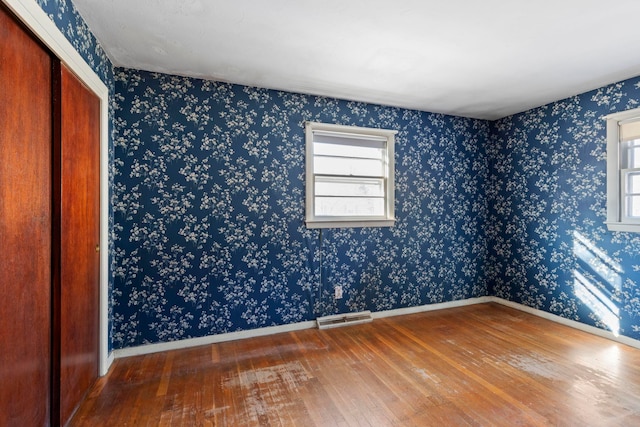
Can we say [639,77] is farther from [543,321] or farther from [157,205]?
[157,205]

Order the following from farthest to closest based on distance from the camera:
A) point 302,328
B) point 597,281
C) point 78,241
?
point 302,328, point 597,281, point 78,241

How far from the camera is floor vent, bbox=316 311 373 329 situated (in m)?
3.42

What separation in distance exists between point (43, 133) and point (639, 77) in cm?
477

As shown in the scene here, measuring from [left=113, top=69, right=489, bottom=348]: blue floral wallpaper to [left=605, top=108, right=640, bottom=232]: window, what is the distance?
164 cm

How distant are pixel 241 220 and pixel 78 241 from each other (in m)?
1.39

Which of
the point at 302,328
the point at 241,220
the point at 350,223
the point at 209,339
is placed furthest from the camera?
the point at 350,223

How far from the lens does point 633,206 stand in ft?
10.1

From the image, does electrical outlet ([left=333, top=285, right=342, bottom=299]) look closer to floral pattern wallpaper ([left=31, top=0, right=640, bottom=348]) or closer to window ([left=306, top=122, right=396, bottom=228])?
floral pattern wallpaper ([left=31, top=0, right=640, bottom=348])

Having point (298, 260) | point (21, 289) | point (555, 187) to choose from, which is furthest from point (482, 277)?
point (21, 289)

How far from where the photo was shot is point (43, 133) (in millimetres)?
1626

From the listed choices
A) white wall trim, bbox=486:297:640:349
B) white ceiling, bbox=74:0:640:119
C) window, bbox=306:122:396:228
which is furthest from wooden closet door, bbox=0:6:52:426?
white wall trim, bbox=486:297:640:349

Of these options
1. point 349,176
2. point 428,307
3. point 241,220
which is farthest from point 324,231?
point 428,307

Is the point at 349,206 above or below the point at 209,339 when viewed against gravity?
above

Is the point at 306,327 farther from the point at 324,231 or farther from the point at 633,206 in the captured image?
the point at 633,206
